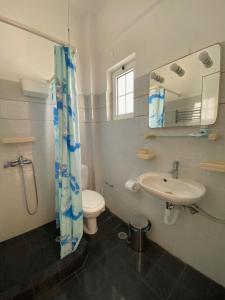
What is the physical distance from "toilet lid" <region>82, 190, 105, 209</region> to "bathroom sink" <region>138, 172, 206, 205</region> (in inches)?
25.5

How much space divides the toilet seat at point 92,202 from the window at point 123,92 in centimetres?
111

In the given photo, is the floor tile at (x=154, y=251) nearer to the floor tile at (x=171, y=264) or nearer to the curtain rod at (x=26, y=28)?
the floor tile at (x=171, y=264)

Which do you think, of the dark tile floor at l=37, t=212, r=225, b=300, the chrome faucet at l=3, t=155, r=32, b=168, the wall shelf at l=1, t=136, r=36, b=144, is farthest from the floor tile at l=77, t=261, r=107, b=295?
the wall shelf at l=1, t=136, r=36, b=144

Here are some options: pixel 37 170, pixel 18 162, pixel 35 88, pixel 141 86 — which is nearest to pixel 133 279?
pixel 37 170

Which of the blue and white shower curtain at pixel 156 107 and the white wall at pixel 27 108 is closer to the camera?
the blue and white shower curtain at pixel 156 107

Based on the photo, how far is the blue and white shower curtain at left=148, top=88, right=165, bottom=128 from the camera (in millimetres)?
1319

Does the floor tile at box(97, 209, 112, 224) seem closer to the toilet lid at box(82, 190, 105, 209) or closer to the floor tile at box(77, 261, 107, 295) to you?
the toilet lid at box(82, 190, 105, 209)

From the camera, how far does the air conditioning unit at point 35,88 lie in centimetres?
147

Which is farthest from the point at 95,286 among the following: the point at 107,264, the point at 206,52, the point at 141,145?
the point at 206,52

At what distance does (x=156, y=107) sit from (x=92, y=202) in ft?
4.21

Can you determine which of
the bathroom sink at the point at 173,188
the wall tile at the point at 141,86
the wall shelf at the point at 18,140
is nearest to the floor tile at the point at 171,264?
the bathroom sink at the point at 173,188

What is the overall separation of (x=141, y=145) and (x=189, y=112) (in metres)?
0.58

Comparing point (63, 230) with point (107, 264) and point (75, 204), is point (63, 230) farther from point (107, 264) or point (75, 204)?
point (107, 264)

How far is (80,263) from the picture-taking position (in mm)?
1330
